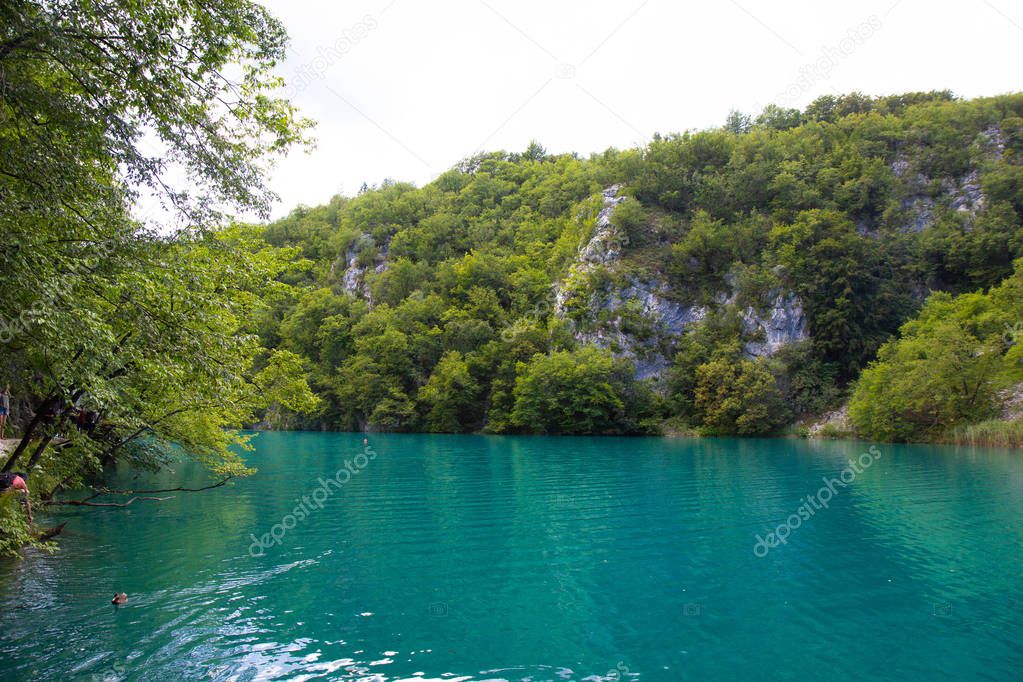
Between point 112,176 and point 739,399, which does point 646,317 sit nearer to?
point 739,399

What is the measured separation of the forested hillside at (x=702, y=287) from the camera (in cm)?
6169

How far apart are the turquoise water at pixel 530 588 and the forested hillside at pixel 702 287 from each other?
3418 cm

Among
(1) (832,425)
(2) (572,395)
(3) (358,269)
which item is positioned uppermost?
(3) (358,269)

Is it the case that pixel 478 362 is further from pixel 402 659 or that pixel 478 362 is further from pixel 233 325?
pixel 402 659

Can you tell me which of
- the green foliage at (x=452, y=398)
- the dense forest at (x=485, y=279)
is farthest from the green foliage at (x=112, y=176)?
the green foliage at (x=452, y=398)

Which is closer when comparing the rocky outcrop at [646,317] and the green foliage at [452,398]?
the rocky outcrop at [646,317]

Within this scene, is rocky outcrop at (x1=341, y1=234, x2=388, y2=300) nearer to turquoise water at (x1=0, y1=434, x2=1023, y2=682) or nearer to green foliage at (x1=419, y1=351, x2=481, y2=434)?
green foliage at (x1=419, y1=351, x2=481, y2=434)

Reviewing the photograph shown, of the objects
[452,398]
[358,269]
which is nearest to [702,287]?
[452,398]

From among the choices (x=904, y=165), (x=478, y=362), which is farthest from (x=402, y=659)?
(x=904, y=165)

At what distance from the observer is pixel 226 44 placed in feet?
28.6

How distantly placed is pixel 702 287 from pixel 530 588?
6580 centimetres

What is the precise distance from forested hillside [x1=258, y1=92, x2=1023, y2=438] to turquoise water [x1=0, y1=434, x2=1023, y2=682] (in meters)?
34.2

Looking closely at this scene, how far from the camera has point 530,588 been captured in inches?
446

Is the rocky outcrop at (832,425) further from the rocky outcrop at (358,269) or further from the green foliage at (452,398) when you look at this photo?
the rocky outcrop at (358,269)
